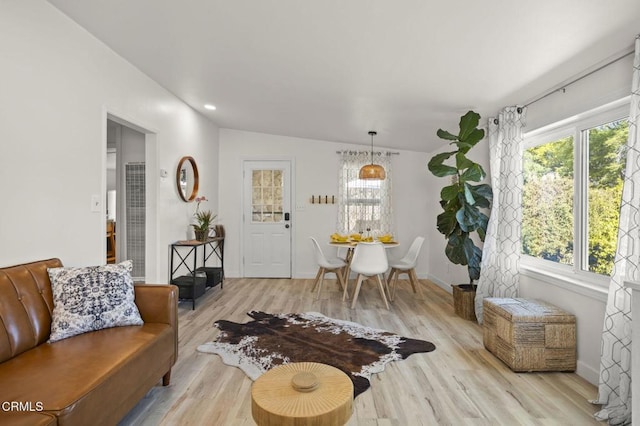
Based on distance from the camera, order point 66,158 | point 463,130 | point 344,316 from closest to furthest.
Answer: point 66,158
point 463,130
point 344,316

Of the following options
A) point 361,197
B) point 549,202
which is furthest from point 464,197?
point 361,197

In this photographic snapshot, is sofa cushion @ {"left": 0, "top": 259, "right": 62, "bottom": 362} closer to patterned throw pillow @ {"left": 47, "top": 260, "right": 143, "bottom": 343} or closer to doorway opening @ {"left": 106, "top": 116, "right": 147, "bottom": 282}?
patterned throw pillow @ {"left": 47, "top": 260, "right": 143, "bottom": 343}

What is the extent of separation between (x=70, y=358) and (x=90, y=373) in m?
0.23

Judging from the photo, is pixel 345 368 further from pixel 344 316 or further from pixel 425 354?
pixel 344 316

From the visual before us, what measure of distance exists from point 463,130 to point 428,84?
2.26 feet

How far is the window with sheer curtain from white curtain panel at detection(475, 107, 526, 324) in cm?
244

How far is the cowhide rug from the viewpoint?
2.69m

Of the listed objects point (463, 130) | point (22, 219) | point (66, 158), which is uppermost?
point (463, 130)

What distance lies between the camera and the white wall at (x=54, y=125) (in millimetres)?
2156

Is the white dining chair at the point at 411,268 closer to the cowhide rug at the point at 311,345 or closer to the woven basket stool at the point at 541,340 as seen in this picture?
the cowhide rug at the point at 311,345

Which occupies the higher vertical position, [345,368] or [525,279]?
[525,279]

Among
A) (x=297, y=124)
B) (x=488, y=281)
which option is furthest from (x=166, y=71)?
(x=488, y=281)

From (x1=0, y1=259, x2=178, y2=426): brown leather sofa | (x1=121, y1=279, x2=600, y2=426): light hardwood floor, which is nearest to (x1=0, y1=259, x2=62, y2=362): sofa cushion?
(x1=0, y1=259, x2=178, y2=426): brown leather sofa

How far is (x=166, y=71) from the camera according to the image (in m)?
3.63
